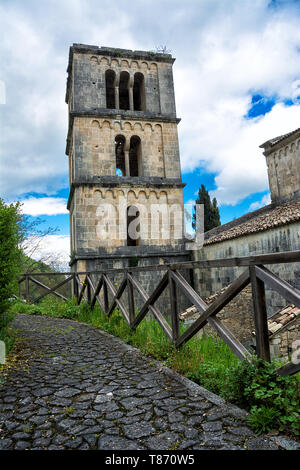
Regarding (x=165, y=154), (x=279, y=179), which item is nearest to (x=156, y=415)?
(x=165, y=154)

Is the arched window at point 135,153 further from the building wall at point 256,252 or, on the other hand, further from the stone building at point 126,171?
the building wall at point 256,252

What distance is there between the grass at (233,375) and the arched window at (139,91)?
1421 cm

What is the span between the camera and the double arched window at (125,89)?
53.9 feet

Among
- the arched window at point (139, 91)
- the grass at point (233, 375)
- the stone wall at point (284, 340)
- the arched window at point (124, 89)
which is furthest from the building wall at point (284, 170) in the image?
the grass at point (233, 375)

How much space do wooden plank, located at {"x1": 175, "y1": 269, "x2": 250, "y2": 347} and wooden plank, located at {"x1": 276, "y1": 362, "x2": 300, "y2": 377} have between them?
0.74 metres

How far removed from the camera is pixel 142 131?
1622 centimetres

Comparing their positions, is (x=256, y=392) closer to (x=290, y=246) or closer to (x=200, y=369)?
(x=200, y=369)

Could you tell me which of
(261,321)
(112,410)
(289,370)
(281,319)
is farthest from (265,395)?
(281,319)

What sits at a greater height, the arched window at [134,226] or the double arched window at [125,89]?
the double arched window at [125,89]

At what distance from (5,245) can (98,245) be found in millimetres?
9181

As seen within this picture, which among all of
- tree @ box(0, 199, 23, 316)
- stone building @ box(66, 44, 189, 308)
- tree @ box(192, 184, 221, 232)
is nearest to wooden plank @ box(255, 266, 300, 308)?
tree @ box(0, 199, 23, 316)

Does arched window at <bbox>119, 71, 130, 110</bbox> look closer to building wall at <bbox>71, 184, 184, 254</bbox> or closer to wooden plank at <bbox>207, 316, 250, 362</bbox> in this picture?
building wall at <bbox>71, 184, 184, 254</bbox>

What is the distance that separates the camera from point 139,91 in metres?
17.9

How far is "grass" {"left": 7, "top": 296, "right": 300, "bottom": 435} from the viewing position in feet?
7.85
